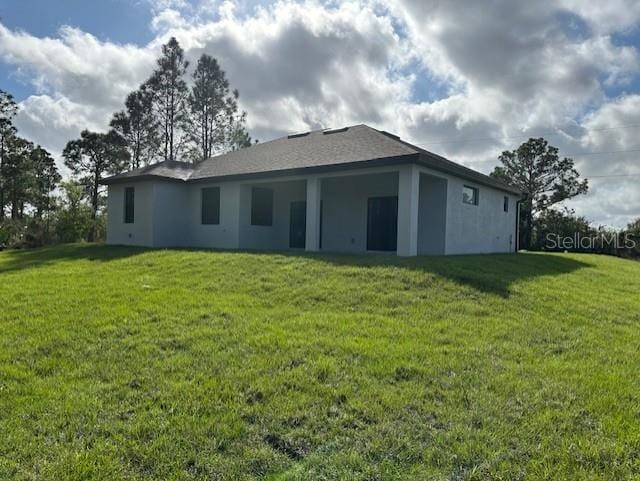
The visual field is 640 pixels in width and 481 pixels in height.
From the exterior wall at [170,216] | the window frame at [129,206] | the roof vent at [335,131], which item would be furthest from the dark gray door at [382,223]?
the window frame at [129,206]

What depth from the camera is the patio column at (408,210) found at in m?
11.7

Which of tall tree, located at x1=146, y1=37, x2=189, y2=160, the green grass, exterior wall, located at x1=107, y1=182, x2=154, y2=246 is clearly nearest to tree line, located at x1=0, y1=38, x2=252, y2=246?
tall tree, located at x1=146, y1=37, x2=189, y2=160

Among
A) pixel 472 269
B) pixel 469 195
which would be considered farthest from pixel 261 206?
pixel 472 269

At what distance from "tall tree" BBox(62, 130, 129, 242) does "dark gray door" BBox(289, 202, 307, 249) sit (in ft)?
61.9

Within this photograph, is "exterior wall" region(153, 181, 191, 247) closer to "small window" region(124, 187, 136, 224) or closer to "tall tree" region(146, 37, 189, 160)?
"small window" region(124, 187, 136, 224)

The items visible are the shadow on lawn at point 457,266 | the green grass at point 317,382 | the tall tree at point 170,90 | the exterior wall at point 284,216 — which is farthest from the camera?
the tall tree at point 170,90

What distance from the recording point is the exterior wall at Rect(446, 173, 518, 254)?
1380cm

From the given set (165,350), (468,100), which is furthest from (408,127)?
(165,350)

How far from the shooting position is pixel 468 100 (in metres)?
23.1

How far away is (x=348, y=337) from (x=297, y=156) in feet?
34.7

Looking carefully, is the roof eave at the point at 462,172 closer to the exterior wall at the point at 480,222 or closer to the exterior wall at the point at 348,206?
the exterior wall at the point at 480,222

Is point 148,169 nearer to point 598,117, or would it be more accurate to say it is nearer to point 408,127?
point 408,127

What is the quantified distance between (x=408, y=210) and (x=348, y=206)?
4528mm

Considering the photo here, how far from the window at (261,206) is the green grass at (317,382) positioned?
27.2 feet
